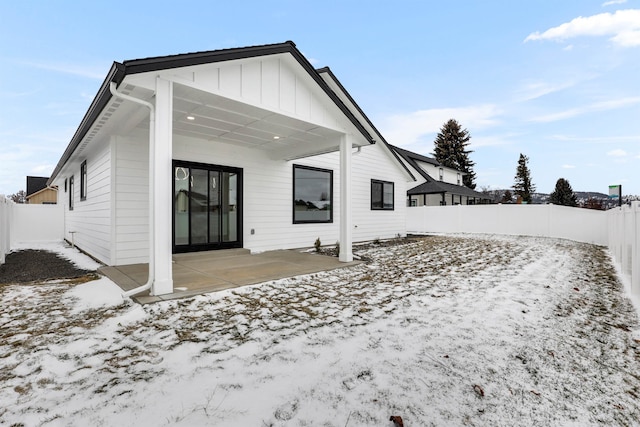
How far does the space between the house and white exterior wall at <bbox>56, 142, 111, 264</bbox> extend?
0.13 feet

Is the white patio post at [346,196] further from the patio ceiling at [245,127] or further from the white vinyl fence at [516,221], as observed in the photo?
the white vinyl fence at [516,221]

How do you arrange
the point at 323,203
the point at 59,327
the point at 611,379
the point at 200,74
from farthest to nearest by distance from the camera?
the point at 323,203
the point at 200,74
the point at 59,327
the point at 611,379

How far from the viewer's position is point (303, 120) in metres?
5.07

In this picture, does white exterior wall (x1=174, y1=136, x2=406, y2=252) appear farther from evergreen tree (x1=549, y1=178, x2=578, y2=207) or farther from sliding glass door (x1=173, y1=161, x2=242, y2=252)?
evergreen tree (x1=549, y1=178, x2=578, y2=207)

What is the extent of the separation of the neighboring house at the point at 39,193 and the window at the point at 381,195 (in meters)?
26.6

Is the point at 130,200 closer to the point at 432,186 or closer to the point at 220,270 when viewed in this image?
the point at 220,270

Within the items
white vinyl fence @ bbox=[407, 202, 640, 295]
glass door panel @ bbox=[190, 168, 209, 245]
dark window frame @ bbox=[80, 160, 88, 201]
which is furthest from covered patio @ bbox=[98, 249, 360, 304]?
white vinyl fence @ bbox=[407, 202, 640, 295]

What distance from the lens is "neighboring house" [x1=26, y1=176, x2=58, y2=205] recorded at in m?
23.6

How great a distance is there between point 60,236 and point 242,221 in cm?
959

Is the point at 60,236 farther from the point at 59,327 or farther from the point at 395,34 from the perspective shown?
the point at 395,34

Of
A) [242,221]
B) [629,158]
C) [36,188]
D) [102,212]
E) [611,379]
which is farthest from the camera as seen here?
[36,188]

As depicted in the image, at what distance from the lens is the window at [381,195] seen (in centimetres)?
1048

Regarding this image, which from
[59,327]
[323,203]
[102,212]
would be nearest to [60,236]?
[102,212]

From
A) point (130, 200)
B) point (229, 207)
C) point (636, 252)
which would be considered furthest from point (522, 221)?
point (130, 200)
